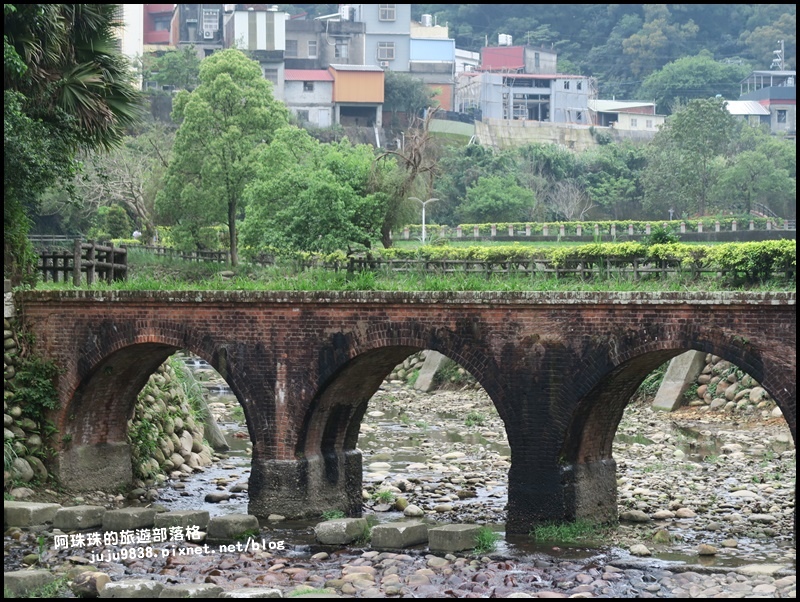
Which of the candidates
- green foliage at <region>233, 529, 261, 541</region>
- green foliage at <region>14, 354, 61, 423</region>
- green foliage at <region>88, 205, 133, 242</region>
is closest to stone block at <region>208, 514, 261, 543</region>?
green foliage at <region>233, 529, 261, 541</region>

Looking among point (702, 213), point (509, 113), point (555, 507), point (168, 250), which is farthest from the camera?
point (509, 113)

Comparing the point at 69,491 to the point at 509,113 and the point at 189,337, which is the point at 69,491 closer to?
the point at 189,337

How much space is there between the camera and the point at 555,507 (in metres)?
19.8

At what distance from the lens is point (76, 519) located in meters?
20.4

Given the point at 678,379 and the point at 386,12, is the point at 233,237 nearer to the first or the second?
the point at 678,379

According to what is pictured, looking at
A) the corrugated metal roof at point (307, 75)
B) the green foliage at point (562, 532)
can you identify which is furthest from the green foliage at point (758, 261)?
the corrugated metal roof at point (307, 75)

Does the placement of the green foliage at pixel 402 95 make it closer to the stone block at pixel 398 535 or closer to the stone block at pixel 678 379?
the stone block at pixel 678 379

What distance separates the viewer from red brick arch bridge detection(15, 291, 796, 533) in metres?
18.9

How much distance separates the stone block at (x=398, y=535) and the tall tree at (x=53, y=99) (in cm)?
868

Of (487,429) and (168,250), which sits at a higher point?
(168,250)

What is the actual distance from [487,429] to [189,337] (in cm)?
1230

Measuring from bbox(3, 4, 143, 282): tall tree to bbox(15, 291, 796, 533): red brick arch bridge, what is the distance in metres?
1.90

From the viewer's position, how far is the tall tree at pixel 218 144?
50344 mm

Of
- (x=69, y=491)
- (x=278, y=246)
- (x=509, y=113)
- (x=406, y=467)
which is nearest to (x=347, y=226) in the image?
(x=278, y=246)
